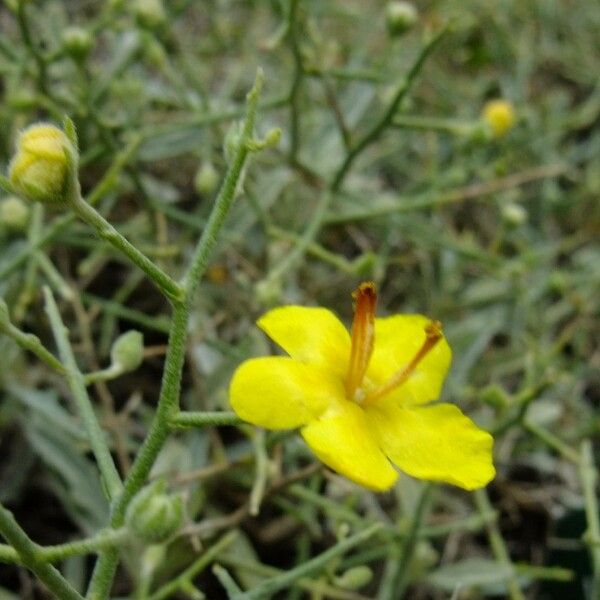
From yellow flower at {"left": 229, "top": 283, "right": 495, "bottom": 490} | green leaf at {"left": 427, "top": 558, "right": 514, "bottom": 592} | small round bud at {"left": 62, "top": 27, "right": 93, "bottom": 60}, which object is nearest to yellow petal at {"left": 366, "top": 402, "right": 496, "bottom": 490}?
yellow flower at {"left": 229, "top": 283, "right": 495, "bottom": 490}

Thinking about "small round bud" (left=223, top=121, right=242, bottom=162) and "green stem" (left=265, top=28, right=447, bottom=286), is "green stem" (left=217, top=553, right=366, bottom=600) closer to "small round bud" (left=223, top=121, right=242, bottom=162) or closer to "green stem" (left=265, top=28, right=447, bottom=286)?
"green stem" (left=265, top=28, right=447, bottom=286)

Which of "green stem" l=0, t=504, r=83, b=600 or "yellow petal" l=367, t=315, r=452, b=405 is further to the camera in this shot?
"yellow petal" l=367, t=315, r=452, b=405

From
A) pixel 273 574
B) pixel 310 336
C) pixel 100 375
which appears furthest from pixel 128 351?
pixel 273 574

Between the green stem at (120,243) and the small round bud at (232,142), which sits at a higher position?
the small round bud at (232,142)

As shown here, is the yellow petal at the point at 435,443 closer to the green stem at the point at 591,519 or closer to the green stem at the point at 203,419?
the green stem at the point at 203,419

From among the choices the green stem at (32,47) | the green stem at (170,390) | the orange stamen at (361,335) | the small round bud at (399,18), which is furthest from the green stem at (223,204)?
the small round bud at (399,18)

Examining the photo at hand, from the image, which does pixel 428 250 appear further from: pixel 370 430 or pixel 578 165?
pixel 370 430
